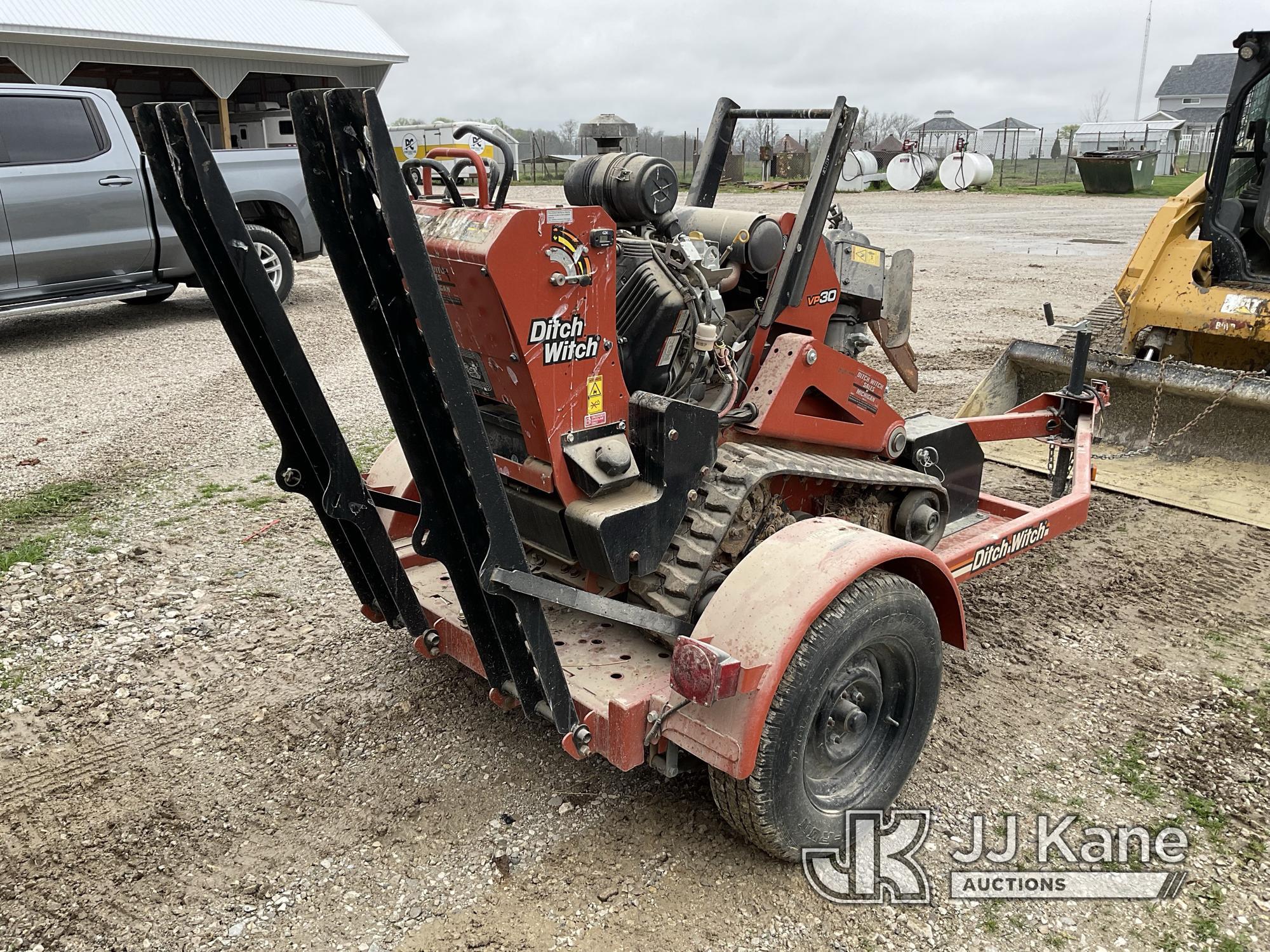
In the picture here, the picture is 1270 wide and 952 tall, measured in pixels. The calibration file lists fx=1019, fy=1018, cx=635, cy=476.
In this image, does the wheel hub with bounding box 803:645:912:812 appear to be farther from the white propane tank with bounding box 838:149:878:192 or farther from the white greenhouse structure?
the white greenhouse structure

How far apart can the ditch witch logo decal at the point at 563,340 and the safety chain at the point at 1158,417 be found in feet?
14.5

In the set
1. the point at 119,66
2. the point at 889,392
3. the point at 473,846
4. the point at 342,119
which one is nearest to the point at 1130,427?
the point at 889,392

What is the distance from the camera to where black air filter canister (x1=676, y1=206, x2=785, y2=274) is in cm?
373

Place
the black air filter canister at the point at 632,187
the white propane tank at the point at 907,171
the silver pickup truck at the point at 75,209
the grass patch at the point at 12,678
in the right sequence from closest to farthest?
the black air filter canister at the point at 632,187 < the grass patch at the point at 12,678 < the silver pickup truck at the point at 75,209 < the white propane tank at the point at 907,171

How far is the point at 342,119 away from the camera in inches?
85.9

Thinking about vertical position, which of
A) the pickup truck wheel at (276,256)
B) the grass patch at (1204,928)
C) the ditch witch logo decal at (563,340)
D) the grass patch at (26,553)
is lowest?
the grass patch at (1204,928)

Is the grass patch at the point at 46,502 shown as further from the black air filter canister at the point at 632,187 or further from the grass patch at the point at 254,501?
the black air filter canister at the point at 632,187

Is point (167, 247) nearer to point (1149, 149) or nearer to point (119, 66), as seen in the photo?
point (119, 66)

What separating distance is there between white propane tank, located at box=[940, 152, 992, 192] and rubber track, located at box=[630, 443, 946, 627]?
102 ft

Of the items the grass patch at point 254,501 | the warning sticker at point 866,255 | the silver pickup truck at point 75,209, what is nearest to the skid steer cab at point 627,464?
the warning sticker at point 866,255

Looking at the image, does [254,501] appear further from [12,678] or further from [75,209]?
[75,209]

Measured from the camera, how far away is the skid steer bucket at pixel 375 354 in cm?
226

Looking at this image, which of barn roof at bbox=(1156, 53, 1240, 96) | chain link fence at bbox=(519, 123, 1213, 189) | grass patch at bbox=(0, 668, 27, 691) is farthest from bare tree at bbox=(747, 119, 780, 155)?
barn roof at bbox=(1156, 53, 1240, 96)

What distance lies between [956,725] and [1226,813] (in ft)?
2.84
